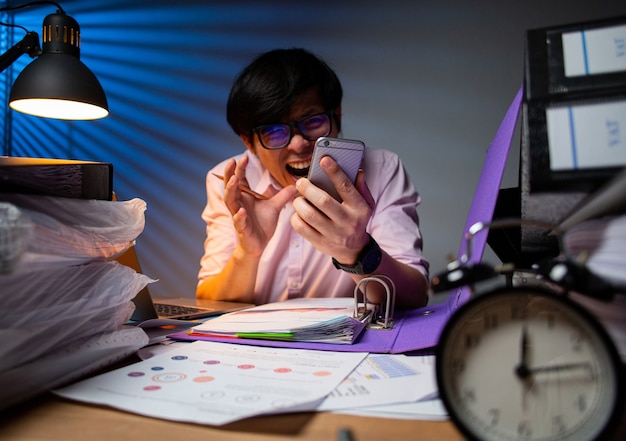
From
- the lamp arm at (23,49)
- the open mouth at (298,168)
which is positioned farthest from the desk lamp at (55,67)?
the open mouth at (298,168)

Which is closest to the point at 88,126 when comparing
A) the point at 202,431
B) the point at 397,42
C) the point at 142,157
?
the point at 142,157

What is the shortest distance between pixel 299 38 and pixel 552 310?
7.63ft

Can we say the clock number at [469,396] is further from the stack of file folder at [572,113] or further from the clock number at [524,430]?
the stack of file folder at [572,113]

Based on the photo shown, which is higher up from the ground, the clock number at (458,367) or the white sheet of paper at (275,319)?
the clock number at (458,367)

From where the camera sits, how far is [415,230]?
4.19ft

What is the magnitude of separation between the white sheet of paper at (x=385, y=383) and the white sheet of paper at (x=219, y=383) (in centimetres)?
1

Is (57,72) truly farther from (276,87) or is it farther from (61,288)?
(61,288)

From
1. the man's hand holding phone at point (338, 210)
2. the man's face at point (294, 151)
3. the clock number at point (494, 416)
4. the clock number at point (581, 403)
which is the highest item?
the man's face at point (294, 151)

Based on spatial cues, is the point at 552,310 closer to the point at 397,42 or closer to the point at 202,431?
the point at 202,431

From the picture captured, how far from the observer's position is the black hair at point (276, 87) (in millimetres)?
1273

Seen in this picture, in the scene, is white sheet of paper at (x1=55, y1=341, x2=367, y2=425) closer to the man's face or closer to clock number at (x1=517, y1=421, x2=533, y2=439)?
clock number at (x1=517, y1=421, x2=533, y2=439)

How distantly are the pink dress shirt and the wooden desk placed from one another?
0.93 metres

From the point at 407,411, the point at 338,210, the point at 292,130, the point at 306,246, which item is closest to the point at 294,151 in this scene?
the point at 292,130

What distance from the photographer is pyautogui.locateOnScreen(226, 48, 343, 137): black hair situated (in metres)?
1.27
